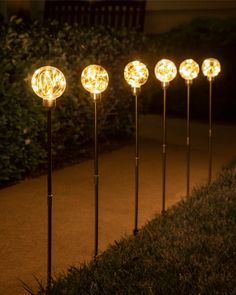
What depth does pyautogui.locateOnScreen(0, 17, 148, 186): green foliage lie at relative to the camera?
742 centimetres

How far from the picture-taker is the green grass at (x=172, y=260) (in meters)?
4.45

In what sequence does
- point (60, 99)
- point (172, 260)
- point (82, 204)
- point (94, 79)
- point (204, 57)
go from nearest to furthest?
point (172, 260), point (94, 79), point (82, 204), point (60, 99), point (204, 57)

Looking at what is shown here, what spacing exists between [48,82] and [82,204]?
2.64 metres

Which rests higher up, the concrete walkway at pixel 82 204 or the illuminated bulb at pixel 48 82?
the illuminated bulb at pixel 48 82

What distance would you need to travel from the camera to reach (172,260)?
495 centimetres

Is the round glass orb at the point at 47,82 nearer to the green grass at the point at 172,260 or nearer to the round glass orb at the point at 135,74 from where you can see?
the green grass at the point at 172,260

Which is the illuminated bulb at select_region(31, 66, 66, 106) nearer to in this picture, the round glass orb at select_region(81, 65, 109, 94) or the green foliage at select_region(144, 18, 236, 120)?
the round glass orb at select_region(81, 65, 109, 94)

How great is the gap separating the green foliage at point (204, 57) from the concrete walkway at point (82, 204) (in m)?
2.69

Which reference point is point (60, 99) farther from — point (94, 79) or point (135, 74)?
point (94, 79)

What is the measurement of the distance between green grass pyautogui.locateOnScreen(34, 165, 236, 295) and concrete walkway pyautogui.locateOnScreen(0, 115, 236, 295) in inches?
12.5

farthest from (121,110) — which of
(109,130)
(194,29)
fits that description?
(194,29)

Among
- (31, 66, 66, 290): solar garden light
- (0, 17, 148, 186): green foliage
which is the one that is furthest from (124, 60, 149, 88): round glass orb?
(0, 17, 148, 186): green foliage

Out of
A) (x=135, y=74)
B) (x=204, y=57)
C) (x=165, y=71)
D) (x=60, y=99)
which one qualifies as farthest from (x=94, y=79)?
(x=204, y=57)

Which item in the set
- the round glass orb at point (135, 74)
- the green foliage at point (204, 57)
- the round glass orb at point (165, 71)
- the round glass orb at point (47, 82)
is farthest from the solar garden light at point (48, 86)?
the green foliage at point (204, 57)
